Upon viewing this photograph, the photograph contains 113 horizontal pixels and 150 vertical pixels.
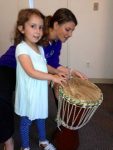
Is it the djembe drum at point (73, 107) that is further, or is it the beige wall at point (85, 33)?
the beige wall at point (85, 33)

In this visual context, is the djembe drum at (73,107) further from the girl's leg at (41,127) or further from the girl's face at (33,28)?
the girl's face at (33,28)

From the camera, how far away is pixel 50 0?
141 inches

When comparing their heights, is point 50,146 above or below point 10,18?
below

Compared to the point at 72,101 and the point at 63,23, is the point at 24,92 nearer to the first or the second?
the point at 72,101

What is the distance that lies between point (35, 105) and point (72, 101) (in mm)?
296

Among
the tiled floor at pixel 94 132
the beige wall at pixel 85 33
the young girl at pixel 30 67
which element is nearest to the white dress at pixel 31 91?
the young girl at pixel 30 67

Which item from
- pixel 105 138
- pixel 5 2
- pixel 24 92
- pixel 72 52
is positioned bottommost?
pixel 105 138

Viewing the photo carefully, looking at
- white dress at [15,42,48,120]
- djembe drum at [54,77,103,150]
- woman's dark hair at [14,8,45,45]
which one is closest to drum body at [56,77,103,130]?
djembe drum at [54,77,103,150]

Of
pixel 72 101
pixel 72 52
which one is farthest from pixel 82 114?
pixel 72 52

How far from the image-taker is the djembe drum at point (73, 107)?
1.64m

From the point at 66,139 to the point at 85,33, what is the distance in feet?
6.52

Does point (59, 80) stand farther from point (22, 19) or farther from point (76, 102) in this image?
point (22, 19)

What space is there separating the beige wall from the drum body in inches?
72.0

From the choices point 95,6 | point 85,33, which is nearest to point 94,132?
point 85,33
